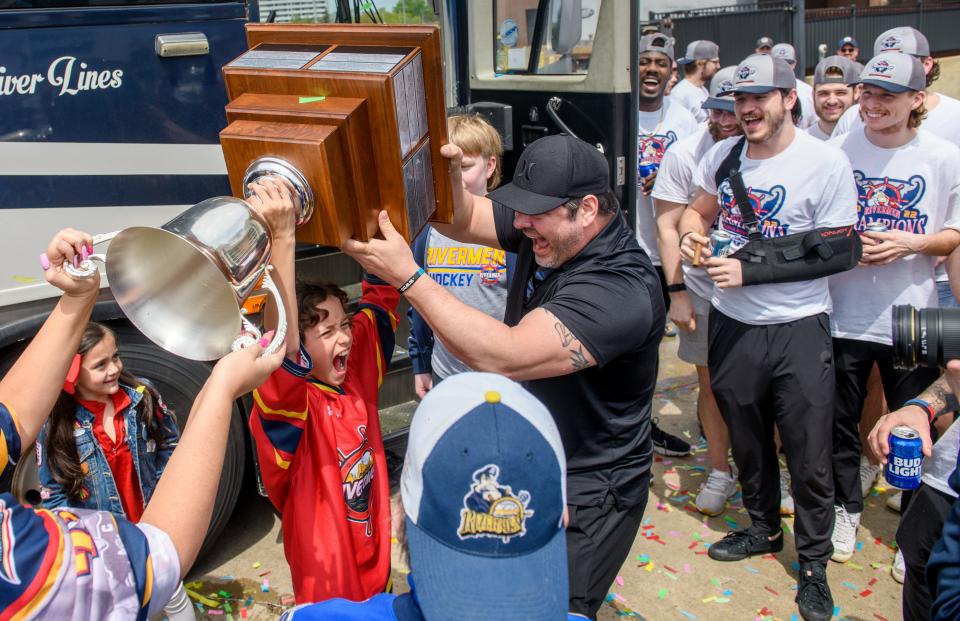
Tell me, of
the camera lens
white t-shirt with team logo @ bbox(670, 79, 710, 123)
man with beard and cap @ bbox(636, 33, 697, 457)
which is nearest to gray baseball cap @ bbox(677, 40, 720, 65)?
white t-shirt with team logo @ bbox(670, 79, 710, 123)

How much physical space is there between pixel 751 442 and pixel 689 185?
1.30m

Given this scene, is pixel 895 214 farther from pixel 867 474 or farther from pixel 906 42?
pixel 906 42

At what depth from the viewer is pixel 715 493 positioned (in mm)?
3896

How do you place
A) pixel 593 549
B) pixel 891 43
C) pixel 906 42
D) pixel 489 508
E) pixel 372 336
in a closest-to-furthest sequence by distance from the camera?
1. pixel 489 508
2. pixel 593 549
3. pixel 372 336
4. pixel 906 42
5. pixel 891 43

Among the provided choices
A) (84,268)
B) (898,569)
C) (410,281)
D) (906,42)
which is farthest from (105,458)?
(906,42)

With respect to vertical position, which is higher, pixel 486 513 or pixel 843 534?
pixel 486 513

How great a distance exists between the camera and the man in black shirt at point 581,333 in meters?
2.07

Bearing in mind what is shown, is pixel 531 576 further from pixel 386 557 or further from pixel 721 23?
pixel 721 23

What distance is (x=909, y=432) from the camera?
2.38 metres

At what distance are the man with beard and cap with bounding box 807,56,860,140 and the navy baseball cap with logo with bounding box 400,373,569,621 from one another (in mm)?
5266

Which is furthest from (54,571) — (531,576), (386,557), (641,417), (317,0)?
(317,0)

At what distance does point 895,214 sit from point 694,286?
97cm

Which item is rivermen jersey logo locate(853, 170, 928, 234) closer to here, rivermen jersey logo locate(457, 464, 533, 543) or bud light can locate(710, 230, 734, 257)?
bud light can locate(710, 230, 734, 257)

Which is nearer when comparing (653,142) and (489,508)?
(489,508)
